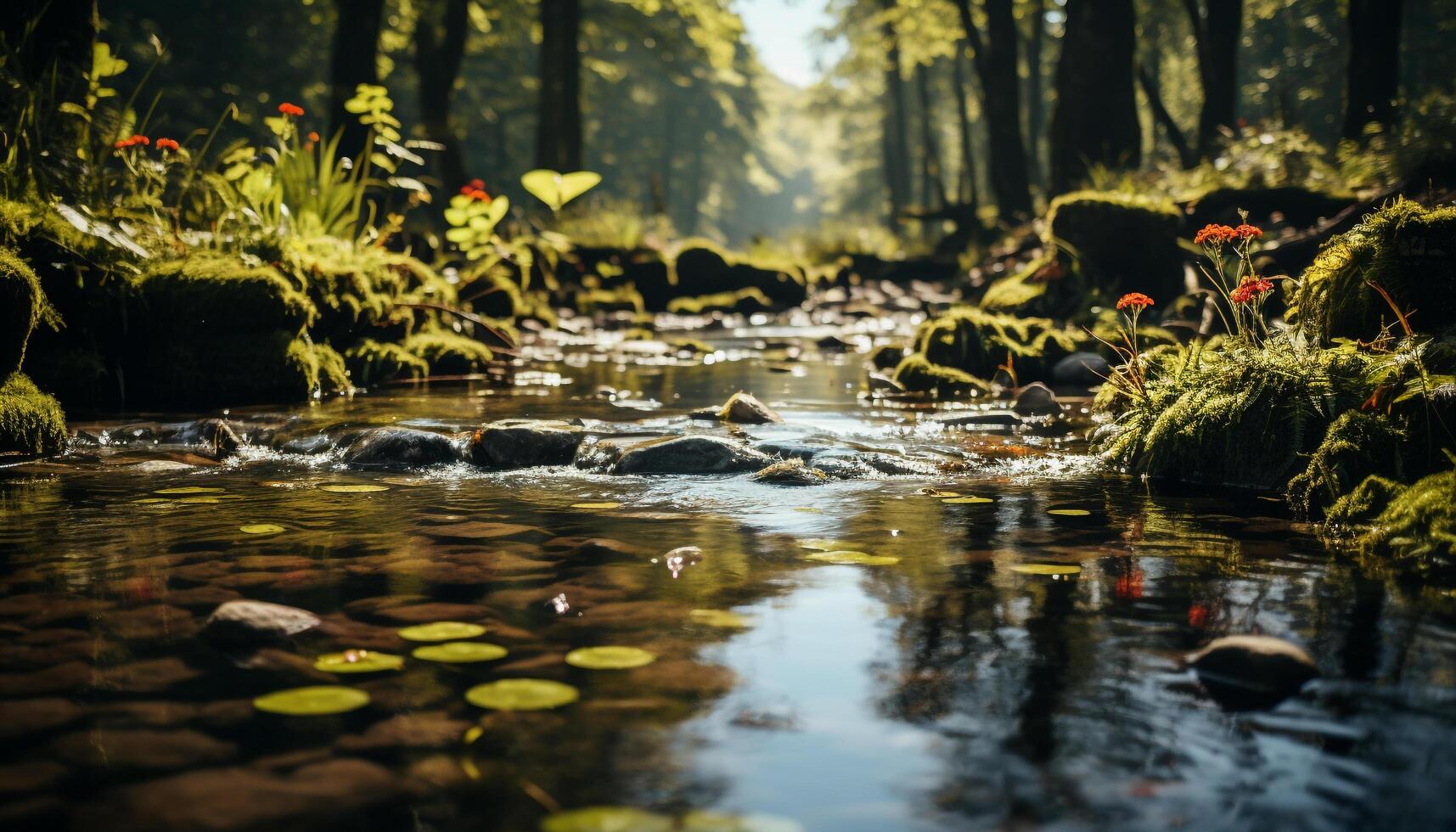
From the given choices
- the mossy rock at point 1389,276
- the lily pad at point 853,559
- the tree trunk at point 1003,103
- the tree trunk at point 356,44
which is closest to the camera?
the lily pad at point 853,559

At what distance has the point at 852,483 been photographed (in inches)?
196

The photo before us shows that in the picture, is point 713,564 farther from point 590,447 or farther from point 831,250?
point 831,250

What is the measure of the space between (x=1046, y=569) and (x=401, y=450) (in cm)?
326

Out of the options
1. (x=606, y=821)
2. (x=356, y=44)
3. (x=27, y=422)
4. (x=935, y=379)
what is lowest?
(x=606, y=821)

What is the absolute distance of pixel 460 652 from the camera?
8.68 ft

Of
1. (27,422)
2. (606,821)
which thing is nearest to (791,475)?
(606,821)

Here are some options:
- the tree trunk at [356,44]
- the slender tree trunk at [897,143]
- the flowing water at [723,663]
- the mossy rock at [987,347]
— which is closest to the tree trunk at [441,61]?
the tree trunk at [356,44]

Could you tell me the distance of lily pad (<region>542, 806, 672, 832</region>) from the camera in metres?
1.86

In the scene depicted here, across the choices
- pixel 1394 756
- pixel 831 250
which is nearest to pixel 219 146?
pixel 831 250

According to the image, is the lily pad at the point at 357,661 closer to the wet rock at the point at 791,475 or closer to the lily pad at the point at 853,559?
the lily pad at the point at 853,559

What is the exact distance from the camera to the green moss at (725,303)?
17.8m

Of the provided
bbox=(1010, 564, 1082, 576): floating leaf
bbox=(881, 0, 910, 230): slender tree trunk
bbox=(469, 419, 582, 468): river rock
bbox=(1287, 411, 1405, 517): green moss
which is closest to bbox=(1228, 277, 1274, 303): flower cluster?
bbox=(1287, 411, 1405, 517): green moss

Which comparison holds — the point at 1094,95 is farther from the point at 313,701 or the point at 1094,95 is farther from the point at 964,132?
the point at 313,701

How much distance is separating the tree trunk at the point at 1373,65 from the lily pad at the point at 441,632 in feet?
46.4
